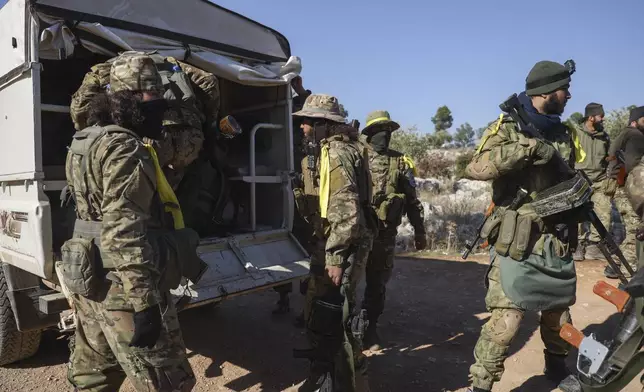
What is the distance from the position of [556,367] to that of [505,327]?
89 cm

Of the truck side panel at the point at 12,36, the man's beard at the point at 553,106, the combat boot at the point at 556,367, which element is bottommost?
the combat boot at the point at 556,367

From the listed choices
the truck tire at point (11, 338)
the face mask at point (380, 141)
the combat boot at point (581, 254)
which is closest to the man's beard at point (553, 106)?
the face mask at point (380, 141)

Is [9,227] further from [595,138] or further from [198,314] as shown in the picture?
[595,138]

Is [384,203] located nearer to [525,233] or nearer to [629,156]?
[525,233]

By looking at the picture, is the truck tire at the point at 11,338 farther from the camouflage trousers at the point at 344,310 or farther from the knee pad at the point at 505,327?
the knee pad at the point at 505,327

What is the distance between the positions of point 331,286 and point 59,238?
1990 millimetres

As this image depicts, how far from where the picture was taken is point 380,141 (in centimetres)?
474

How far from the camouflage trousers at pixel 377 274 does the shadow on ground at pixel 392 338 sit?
1.07 ft

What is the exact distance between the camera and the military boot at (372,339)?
437 centimetres

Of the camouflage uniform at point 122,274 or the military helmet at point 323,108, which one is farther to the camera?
the military helmet at point 323,108

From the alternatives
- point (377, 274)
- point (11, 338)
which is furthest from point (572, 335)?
point (11, 338)

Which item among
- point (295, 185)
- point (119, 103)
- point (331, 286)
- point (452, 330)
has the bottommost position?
point (452, 330)

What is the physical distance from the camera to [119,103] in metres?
2.33

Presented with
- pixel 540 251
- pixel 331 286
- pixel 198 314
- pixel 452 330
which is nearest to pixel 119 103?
pixel 331 286
